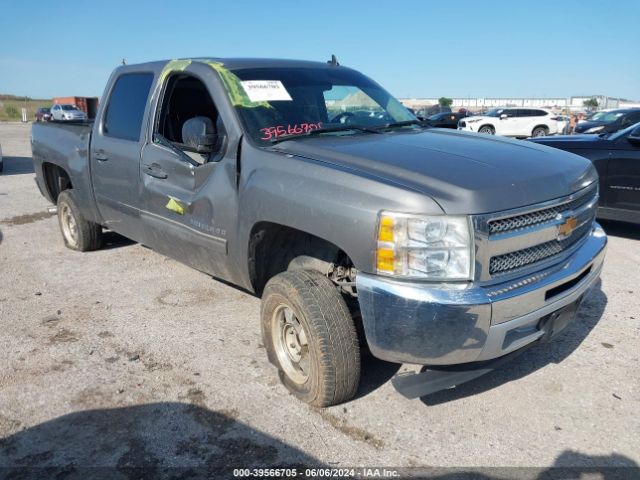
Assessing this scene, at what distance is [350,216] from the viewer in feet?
8.17

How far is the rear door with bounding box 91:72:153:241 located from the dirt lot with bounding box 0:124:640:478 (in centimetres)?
76

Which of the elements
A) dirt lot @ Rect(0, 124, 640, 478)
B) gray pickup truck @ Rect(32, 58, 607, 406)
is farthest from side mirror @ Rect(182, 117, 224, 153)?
dirt lot @ Rect(0, 124, 640, 478)

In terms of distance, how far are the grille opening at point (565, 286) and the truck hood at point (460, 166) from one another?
1.52ft

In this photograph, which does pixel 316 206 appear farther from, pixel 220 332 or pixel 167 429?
pixel 220 332

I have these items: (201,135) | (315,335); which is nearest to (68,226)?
(201,135)

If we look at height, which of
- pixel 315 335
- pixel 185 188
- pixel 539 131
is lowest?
pixel 539 131

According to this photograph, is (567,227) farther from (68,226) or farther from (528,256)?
(68,226)

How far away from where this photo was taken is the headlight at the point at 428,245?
234cm

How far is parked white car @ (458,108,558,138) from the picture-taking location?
24.0m

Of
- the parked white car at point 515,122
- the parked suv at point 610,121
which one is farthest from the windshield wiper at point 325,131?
the parked white car at point 515,122

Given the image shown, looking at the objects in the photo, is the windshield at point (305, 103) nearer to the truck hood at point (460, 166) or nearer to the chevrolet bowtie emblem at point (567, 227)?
the truck hood at point (460, 166)

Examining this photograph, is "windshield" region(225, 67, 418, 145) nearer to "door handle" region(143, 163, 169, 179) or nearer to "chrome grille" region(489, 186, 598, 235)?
"door handle" region(143, 163, 169, 179)

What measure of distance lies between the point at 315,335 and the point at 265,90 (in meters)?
1.72

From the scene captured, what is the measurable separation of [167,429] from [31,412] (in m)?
0.81
